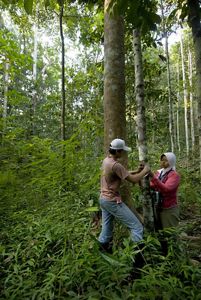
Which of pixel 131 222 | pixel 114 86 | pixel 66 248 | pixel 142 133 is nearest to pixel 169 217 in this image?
pixel 131 222

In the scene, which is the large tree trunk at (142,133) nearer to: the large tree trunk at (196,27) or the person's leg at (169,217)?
the person's leg at (169,217)

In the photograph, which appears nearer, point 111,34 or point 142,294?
point 142,294

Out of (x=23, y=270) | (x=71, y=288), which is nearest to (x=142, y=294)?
(x=71, y=288)

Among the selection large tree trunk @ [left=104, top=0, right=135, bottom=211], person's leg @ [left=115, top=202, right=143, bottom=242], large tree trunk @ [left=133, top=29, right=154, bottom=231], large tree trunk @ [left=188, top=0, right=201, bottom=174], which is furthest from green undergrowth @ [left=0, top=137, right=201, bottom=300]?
large tree trunk @ [left=188, top=0, right=201, bottom=174]

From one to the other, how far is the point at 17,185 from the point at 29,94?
15.1 metres

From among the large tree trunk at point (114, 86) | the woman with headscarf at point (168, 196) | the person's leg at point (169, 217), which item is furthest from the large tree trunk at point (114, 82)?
the person's leg at point (169, 217)

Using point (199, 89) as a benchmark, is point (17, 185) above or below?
below

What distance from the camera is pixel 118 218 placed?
4371 mm

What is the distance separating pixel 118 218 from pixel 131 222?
0.19m

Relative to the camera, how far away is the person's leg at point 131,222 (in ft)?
13.9

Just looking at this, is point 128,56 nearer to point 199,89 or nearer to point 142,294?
point 199,89

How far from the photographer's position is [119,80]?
A: 5.09 metres

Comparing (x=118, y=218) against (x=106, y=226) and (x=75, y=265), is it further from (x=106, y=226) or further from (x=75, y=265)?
(x=75, y=265)

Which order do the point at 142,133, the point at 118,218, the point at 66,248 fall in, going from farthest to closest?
the point at 142,133 → the point at 118,218 → the point at 66,248
